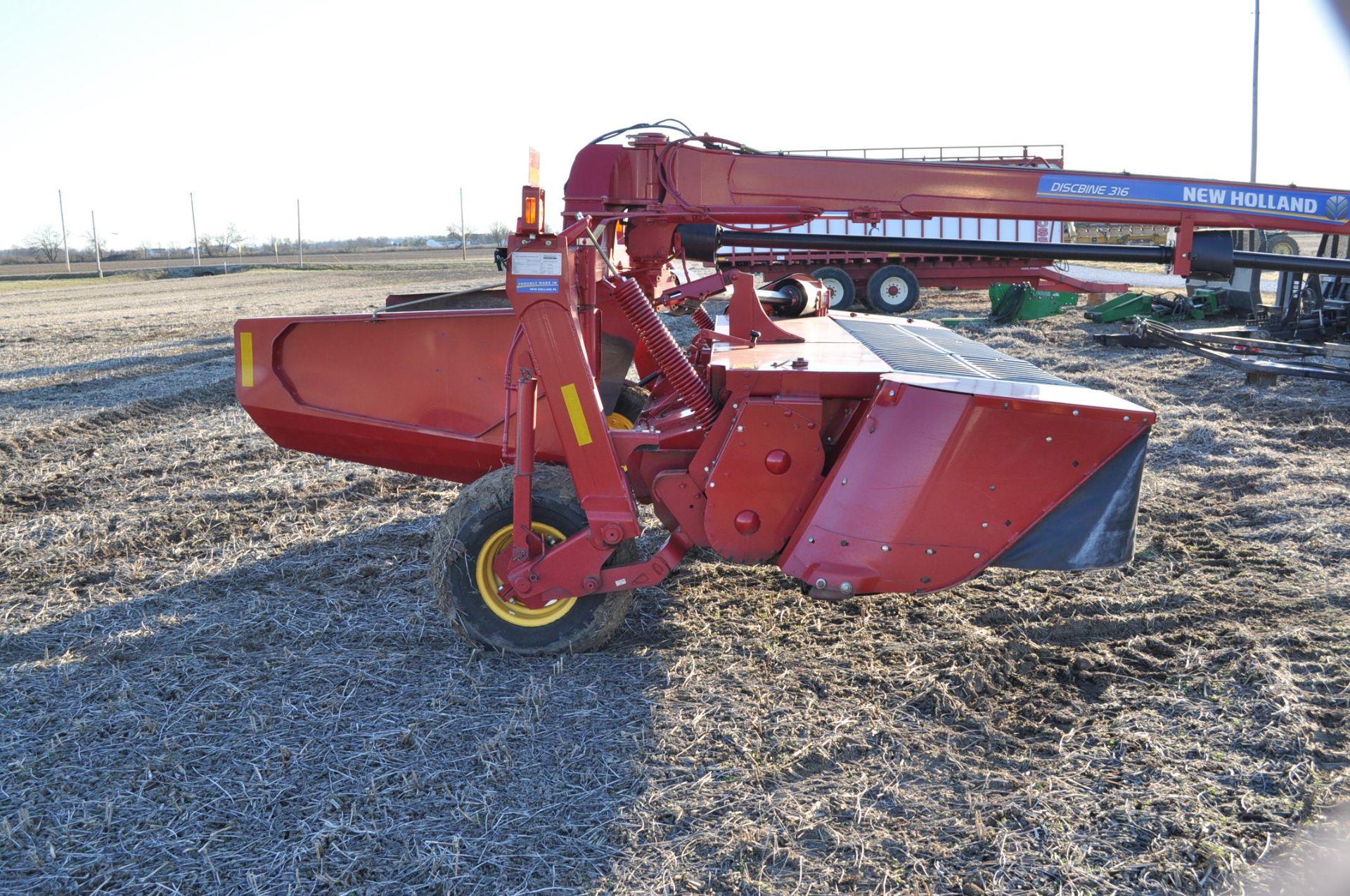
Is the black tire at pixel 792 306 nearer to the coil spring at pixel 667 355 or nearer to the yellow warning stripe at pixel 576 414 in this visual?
the coil spring at pixel 667 355

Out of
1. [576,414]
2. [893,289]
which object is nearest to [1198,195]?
[576,414]

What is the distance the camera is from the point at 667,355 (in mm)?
4332

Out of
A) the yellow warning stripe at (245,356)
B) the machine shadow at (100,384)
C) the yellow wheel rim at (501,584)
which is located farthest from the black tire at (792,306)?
the machine shadow at (100,384)

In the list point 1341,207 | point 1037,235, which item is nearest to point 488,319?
point 1341,207

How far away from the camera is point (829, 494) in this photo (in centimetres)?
395

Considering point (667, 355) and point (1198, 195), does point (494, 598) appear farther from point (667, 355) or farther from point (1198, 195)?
point (1198, 195)

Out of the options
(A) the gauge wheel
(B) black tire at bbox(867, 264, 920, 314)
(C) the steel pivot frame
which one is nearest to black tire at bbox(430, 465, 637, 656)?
(C) the steel pivot frame

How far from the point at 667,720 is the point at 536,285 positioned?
5.70 feet

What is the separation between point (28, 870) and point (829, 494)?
2.84 m

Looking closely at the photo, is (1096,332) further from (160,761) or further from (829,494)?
(160,761)

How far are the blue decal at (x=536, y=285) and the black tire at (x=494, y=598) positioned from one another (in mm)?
766

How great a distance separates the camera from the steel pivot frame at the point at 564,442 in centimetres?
405

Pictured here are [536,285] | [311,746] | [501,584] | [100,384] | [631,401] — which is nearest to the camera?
[311,746]

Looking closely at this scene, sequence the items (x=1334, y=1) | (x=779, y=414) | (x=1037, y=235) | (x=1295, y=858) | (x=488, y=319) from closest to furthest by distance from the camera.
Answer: (x=1334, y=1), (x=1295, y=858), (x=779, y=414), (x=488, y=319), (x=1037, y=235)
